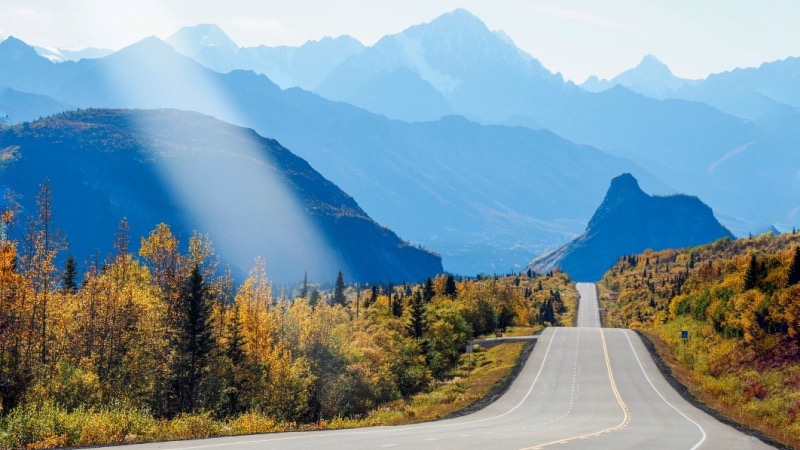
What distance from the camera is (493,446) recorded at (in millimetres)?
30359

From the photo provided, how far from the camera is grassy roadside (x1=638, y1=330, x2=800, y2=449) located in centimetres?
4434

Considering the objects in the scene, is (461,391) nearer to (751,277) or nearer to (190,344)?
(190,344)

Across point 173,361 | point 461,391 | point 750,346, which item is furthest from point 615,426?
point 750,346

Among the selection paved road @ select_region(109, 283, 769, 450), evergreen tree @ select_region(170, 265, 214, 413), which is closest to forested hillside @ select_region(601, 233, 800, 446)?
paved road @ select_region(109, 283, 769, 450)

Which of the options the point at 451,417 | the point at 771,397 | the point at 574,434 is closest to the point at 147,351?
the point at 451,417

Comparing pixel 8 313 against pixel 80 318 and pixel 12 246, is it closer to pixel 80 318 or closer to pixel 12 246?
pixel 12 246

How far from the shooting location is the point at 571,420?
48.5 metres

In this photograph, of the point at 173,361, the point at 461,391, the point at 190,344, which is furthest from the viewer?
the point at 461,391

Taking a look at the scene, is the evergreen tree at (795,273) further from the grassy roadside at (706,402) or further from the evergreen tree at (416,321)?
the evergreen tree at (416,321)

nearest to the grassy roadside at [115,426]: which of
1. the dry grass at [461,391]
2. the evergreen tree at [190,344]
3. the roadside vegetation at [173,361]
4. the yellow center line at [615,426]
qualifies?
the roadside vegetation at [173,361]

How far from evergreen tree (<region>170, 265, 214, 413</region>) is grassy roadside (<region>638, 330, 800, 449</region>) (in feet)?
130

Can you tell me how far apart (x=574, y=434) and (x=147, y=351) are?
35.0m

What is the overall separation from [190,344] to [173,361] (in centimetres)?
179

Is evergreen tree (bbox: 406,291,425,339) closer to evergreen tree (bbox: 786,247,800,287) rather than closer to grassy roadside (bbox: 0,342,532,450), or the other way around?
grassy roadside (bbox: 0,342,532,450)
